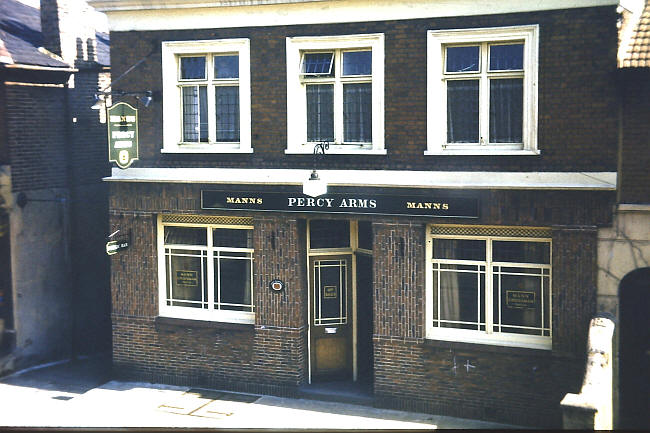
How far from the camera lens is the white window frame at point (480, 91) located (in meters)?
11.9

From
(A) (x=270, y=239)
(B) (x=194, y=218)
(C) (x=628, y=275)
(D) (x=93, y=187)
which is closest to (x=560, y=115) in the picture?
(C) (x=628, y=275)

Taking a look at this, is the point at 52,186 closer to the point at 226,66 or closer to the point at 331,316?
the point at 226,66

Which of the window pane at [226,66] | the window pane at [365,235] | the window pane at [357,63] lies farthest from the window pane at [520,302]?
the window pane at [226,66]

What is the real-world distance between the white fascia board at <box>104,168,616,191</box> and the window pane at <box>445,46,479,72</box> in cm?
163

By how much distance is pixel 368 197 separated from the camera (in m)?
12.9

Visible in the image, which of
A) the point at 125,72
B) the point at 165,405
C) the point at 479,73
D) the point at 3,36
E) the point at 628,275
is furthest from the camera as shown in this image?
the point at 3,36

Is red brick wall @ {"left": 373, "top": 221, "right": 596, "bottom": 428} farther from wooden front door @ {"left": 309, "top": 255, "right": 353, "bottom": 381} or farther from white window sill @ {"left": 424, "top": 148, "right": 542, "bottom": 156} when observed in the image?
wooden front door @ {"left": 309, "top": 255, "right": 353, "bottom": 381}

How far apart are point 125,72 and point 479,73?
6478 mm

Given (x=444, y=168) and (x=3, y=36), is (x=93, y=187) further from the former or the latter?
(x=444, y=168)

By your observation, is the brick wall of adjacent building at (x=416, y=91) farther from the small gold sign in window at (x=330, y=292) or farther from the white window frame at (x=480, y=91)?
the small gold sign in window at (x=330, y=292)

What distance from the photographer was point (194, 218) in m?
14.4

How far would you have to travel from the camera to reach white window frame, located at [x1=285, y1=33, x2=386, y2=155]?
1281cm

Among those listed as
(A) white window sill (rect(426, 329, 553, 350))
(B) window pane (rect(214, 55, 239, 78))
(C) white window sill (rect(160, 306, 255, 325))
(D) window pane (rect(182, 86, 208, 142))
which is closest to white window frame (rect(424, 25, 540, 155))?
(A) white window sill (rect(426, 329, 553, 350))

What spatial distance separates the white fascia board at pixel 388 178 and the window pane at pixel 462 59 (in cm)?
163
